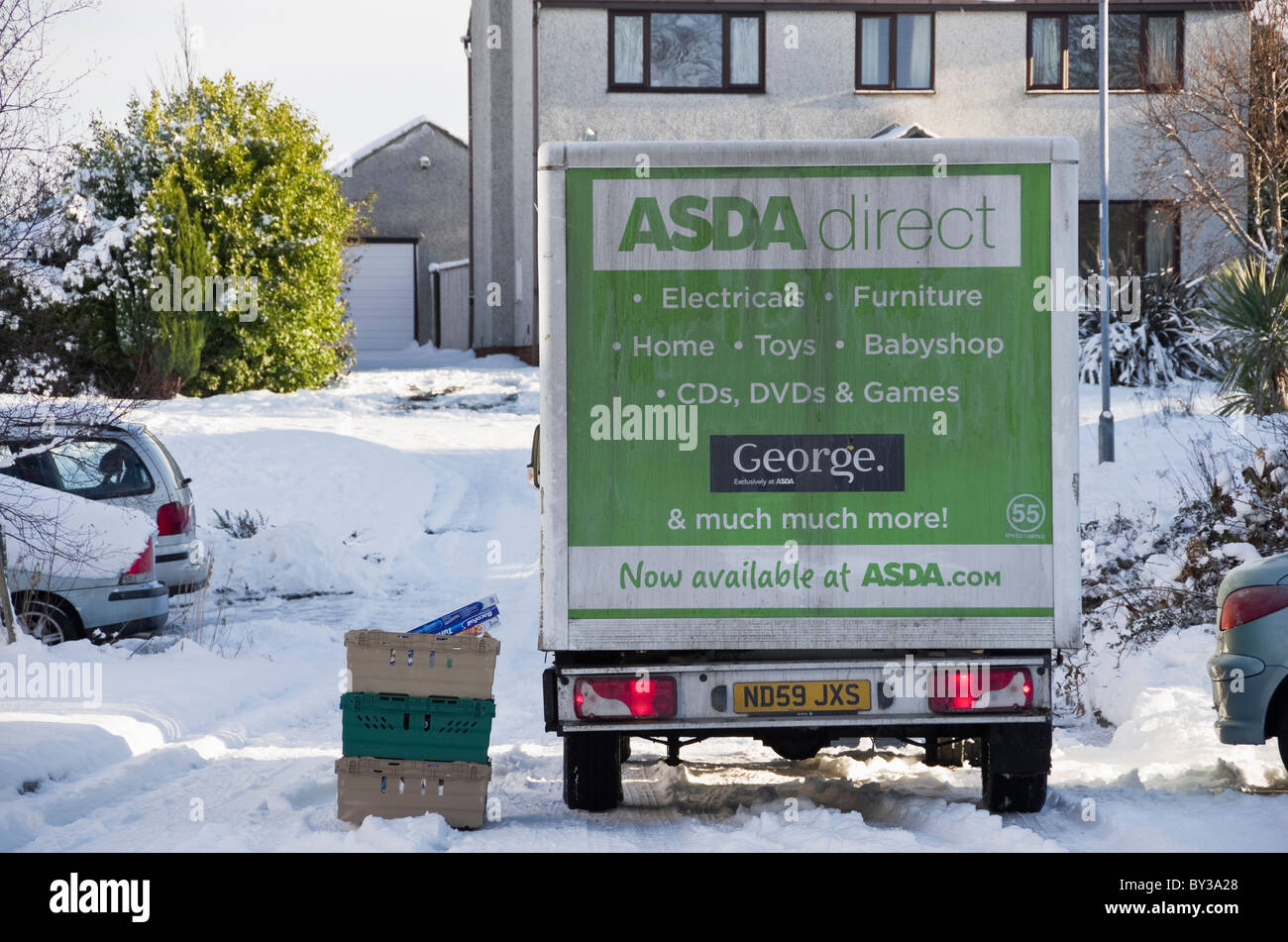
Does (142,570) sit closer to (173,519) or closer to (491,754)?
(173,519)

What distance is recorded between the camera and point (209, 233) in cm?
2269

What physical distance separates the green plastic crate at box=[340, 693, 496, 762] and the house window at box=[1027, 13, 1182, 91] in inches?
919

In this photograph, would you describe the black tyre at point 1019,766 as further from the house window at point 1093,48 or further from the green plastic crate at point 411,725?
the house window at point 1093,48

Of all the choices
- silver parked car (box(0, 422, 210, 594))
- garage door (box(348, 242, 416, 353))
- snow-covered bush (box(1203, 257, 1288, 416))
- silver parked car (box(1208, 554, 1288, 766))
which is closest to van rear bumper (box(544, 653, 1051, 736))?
silver parked car (box(1208, 554, 1288, 766))

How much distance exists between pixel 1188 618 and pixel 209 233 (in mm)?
17688

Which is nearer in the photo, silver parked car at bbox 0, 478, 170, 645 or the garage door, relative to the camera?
silver parked car at bbox 0, 478, 170, 645

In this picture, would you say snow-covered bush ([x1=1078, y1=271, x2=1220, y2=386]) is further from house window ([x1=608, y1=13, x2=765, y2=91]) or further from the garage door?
the garage door

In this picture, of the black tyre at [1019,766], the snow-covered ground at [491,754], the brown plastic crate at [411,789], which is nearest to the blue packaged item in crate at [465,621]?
the brown plastic crate at [411,789]

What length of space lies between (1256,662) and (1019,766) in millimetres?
1247

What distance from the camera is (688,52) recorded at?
25906 mm

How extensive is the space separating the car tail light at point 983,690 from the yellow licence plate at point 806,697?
31 cm

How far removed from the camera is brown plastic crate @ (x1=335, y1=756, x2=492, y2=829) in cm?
594
